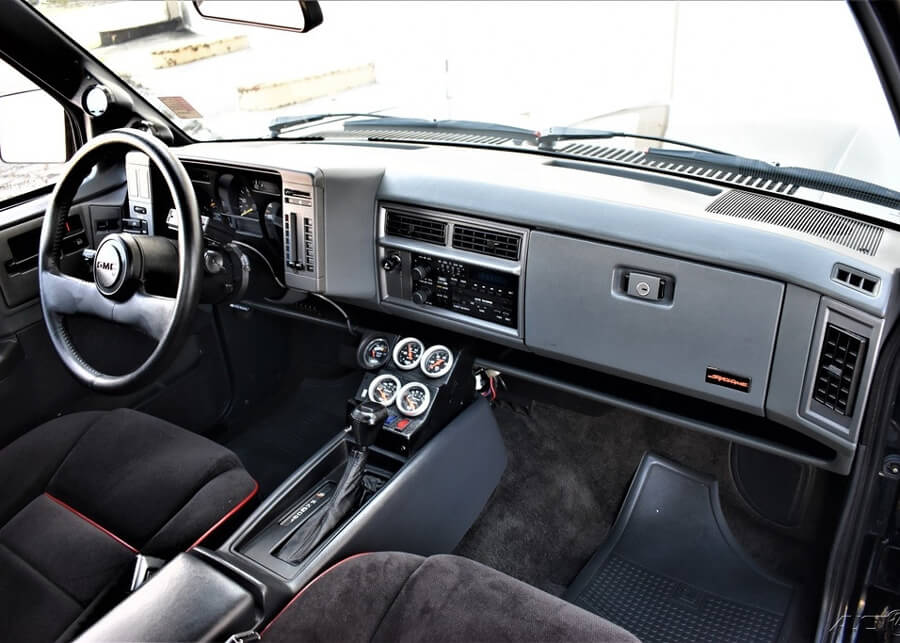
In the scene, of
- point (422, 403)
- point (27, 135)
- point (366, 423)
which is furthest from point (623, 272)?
point (27, 135)

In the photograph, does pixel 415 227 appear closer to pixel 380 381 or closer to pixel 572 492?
pixel 380 381

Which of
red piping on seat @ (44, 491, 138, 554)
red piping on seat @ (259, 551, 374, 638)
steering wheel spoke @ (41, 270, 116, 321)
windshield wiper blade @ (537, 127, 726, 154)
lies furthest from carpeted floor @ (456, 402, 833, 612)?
steering wheel spoke @ (41, 270, 116, 321)

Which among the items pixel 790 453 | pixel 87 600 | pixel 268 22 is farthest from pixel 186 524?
pixel 790 453

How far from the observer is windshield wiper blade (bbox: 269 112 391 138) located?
2814 mm

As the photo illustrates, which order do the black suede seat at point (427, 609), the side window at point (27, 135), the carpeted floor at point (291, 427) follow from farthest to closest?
the carpeted floor at point (291, 427) → the side window at point (27, 135) → the black suede seat at point (427, 609)

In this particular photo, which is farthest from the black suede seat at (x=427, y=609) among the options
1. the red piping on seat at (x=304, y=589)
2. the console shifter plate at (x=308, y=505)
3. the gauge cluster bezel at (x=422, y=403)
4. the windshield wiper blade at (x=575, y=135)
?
the windshield wiper blade at (x=575, y=135)

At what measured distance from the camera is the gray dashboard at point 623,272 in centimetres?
168

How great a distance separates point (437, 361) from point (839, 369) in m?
1.18

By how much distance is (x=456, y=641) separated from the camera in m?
1.48

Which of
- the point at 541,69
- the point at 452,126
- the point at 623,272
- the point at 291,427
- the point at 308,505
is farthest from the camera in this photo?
the point at 541,69

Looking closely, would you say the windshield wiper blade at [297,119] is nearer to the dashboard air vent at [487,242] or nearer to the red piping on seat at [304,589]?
the dashboard air vent at [487,242]

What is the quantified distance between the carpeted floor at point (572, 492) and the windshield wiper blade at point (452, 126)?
37.7 inches

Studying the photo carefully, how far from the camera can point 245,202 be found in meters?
2.48

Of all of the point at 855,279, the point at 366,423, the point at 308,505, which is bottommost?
the point at 308,505
